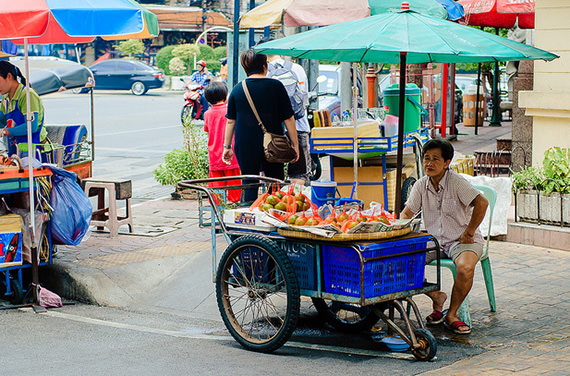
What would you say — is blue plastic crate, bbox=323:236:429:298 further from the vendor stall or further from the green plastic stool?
the vendor stall

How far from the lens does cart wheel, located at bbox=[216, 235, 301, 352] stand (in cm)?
512

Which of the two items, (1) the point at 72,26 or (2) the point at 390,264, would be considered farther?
(1) the point at 72,26

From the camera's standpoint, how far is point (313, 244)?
16.9 feet

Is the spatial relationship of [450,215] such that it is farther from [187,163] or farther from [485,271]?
[187,163]

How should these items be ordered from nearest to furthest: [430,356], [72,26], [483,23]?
[430,356]
[72,26]
[483,23]

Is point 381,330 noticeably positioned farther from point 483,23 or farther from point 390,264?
point 483,23

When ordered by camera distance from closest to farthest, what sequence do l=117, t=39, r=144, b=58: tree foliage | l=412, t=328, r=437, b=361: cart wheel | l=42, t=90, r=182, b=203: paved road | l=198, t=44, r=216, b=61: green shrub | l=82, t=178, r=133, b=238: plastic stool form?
l=412, t=328, r=437, b=361: cart wheel, l=82, t=178, r=133, b=238: plastic stool, l=42, t=90, r=182, b=203: paved road, l=198, t=44, r=216, b=61: green shrub, l=117, t=39, r=144, b=58: tree foliage

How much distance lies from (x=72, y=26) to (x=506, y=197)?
15.4 ft

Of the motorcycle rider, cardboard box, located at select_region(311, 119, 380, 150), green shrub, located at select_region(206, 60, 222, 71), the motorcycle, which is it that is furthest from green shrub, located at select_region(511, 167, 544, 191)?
green shrub, located at select_region(206, 60, 222, 71)

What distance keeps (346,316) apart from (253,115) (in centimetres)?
218

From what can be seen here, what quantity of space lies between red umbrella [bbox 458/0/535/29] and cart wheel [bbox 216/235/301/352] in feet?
34.3

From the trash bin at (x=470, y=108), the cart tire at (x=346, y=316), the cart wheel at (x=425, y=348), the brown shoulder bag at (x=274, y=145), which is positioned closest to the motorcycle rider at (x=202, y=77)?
the trash bin at (x=470, y=108)

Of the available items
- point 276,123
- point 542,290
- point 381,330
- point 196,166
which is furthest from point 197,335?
point 196,166

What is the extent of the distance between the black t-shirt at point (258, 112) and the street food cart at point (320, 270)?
1813 millimetres
